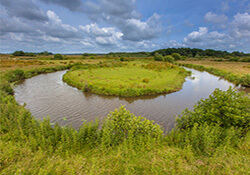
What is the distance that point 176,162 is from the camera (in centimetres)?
554

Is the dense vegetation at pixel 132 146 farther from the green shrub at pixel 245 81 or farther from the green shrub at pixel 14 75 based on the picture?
the green shrub at pixel 245 81

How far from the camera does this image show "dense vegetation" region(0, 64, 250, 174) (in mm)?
5168

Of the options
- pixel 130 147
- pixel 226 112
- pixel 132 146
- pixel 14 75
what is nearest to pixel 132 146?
pixel 132 146

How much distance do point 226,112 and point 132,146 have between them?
6931 millimetres

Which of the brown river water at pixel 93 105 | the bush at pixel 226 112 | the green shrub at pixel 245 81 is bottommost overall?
the brown river water at pixel 93 105

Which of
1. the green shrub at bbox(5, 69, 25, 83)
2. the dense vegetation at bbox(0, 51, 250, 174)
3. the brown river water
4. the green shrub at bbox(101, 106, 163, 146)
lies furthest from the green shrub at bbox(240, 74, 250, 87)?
the green shrub at bbox(5, 69, 25, 83)

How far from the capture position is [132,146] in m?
6.63

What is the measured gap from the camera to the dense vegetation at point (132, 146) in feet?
17.0

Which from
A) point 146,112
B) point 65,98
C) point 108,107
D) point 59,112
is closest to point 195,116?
point 146,112

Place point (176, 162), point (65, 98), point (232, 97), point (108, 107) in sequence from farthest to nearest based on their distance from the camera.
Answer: point (65, 98)
point (108, 107)
point (232, 97)
point (176, 162)

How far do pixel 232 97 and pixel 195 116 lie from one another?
2815 millimetres

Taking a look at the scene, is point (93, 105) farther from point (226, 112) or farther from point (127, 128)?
point (226, 112)

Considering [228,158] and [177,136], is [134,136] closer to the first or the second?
[177,136]

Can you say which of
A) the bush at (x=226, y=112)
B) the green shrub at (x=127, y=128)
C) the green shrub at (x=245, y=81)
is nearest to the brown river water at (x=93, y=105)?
the bush at (x=226, y=112)
